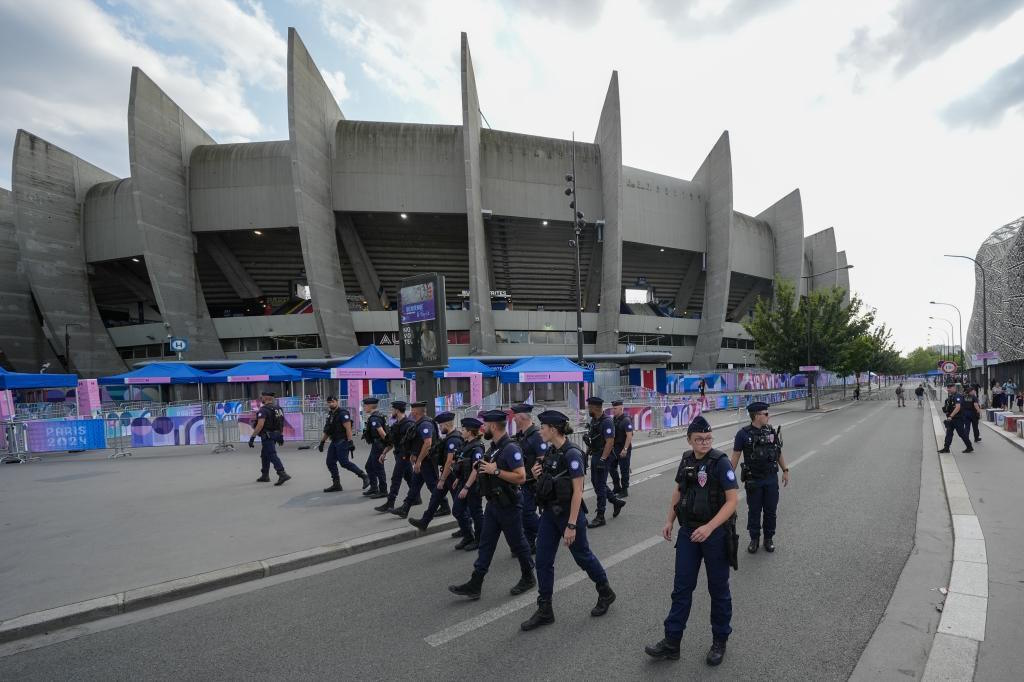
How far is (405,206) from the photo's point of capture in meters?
33.5

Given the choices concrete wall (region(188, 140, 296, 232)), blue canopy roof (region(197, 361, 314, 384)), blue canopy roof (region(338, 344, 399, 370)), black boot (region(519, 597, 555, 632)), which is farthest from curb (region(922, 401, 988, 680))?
concrete wall (region(188, 140, 296, 232))

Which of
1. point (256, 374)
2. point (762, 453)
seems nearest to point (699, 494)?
point (762, 453)

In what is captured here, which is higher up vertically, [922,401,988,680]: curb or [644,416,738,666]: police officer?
[644,416,738,666]: police officer

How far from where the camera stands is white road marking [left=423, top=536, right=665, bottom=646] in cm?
369

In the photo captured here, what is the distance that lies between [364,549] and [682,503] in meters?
4.25

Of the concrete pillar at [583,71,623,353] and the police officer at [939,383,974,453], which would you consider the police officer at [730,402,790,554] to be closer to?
the police officer at [939,383,974,453]

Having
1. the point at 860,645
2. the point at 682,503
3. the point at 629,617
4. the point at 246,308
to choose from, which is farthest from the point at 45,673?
the point at 246,308

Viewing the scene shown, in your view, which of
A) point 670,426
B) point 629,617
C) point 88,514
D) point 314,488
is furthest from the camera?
point 670,426

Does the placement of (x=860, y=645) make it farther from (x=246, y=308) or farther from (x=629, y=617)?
(x=246, y=308)

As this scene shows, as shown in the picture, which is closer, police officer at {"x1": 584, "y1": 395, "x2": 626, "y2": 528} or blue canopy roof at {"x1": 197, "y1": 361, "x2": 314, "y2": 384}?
police officer at {"x1": 584, "y1": 395, "x2": 626, "y2": 528}

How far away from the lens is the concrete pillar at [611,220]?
33656mm

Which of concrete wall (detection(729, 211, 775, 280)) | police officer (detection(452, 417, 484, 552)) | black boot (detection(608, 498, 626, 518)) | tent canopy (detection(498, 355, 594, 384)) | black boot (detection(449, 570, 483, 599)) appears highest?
concrete wall (detection(729, 211, 775, 280))

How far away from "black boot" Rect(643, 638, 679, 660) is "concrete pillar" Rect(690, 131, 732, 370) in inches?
1601

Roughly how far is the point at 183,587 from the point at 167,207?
36.9 meters
